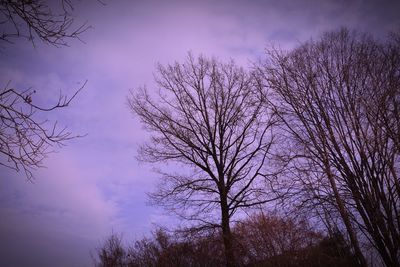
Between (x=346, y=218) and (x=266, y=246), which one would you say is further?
(x=266, y=246)

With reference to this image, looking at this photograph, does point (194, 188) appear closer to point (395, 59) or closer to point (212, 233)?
point (212, 233)

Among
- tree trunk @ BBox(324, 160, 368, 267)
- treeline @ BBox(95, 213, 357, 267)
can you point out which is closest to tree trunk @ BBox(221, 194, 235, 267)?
treeline @ BBox(95, 213, 357, 267)

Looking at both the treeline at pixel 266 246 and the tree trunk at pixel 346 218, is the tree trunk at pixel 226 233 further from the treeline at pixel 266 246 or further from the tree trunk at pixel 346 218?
the tree trunk at pixel 346 218

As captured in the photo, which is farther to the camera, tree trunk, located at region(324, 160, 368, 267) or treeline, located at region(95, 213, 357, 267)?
treeline, located at region(95, 213, 357, 267)

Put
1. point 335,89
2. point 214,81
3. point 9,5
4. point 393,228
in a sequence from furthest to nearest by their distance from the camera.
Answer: point 214,81 < point 335,89 < point 393,228 < point 9,5

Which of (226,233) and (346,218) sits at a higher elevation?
(226,233)

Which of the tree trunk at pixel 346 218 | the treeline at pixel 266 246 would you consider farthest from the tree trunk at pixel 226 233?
the tree trunk at pixel 346 218

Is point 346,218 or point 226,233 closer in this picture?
point 346,218

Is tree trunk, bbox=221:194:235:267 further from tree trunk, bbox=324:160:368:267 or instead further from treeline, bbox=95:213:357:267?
tree trunk, bbox=324:160:368:267

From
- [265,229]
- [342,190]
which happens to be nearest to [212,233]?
[265,229]

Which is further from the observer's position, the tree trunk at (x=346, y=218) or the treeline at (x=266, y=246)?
the treeline at (x=266, y=246)

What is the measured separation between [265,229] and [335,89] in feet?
21.0

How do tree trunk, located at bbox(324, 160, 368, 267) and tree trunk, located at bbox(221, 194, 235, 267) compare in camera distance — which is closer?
tree trunk, located at bbox(324, 160, 368, 267)

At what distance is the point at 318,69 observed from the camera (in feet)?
26.6
